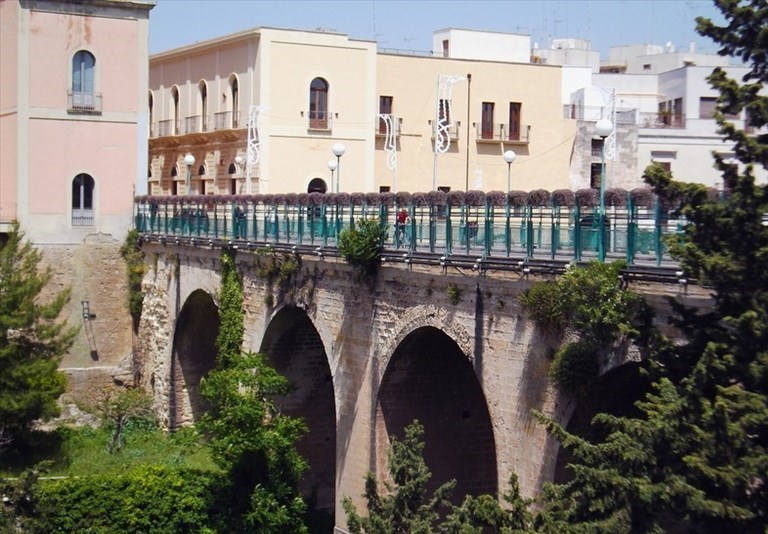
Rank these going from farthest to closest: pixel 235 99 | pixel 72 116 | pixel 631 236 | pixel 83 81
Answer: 1. pixel 235 99
2. pixel 83 81
3. pixel 72 116
4. pixel 631 236

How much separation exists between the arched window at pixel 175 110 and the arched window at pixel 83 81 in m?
9.26

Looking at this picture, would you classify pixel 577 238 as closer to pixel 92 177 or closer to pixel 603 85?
pixel 92 177

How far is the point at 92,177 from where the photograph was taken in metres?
31.6

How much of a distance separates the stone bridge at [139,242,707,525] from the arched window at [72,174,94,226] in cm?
243

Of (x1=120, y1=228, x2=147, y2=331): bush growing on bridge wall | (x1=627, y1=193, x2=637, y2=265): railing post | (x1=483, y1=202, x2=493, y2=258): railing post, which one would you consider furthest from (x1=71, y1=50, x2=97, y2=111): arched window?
(x1=627, y1=193, x2=637, y2=265): railing post

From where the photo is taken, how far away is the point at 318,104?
120ft

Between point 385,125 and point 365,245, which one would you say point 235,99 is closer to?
point 385,125

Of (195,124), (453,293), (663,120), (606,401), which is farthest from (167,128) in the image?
(606,401)

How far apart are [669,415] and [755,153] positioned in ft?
7.93

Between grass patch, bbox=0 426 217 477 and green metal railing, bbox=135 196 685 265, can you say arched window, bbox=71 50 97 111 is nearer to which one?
green metal railing, bbox=135 196 685 265

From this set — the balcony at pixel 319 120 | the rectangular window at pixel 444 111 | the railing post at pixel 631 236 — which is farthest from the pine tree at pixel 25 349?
the railing post at pixel 631 236

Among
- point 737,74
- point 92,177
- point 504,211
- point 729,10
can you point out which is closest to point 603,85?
point 737,74

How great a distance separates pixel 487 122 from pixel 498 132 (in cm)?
47

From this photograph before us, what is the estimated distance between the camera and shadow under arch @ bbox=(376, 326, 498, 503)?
62.6 ft
